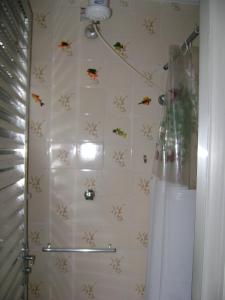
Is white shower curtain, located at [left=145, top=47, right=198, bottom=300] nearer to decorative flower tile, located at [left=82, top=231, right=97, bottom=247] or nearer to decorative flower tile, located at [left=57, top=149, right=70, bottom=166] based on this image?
decorative flower tile, located at [left=82, top=231, right=97, bottom=247]

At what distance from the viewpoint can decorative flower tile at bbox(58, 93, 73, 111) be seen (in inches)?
53.6

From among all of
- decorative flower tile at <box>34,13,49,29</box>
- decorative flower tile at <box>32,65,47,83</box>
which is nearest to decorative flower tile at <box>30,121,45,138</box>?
decorative flower tile at <box>32,65,47,83</box>

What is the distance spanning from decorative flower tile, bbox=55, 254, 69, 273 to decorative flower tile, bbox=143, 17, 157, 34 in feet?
4.72

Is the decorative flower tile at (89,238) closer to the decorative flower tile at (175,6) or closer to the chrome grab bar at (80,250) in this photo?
the chrome grab bar at (80,250)

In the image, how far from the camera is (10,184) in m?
0.95

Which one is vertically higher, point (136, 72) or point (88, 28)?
point (88, 28)

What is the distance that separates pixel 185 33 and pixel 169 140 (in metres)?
0.75

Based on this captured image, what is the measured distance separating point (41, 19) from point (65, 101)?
49 centimetres

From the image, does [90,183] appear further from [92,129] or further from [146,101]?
[146,101]

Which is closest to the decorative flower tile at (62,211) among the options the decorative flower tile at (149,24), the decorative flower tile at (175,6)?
the decorative flower tile at (149,24)

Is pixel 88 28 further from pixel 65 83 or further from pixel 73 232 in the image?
pixel 73 232

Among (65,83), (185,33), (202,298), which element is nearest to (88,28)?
(65,83)

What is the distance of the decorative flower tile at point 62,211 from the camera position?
137cm

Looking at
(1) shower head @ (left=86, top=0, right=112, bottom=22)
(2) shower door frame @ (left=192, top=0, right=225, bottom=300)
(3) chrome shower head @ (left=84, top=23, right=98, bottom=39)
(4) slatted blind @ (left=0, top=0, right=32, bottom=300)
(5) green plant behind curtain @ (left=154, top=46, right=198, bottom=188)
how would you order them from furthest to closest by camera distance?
(3) chrome shower head @ (left=84, top=23, right=98, bottom=39) < (1) shower head @ (left=86, top=0, right=112, bottom=22) < (5) green plant behind curtain @ (left=154, top=46, right=198, bottom=188) < (4) slatted blind @ (left=0, top=0, right=32, bottom=300) < (2) shower door frame @ (left=192, top=0, right=225, bottom=300)
